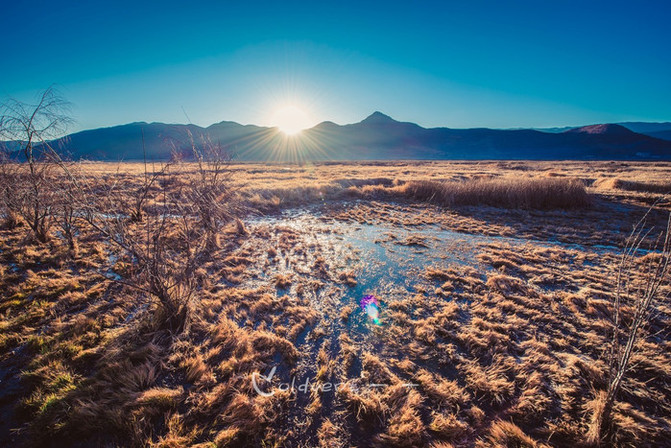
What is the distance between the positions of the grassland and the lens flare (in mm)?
180

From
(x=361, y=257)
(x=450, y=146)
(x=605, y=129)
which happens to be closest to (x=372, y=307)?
(x=361, y=257)

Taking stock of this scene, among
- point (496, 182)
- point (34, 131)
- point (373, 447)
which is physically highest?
point (34, 131)

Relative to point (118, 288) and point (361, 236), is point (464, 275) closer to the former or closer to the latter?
point (361, 236)

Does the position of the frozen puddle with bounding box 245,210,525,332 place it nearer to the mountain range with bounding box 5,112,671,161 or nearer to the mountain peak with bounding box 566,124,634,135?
the mountain range with bounding box 5,112,671,161

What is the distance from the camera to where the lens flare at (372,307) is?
16.9ft

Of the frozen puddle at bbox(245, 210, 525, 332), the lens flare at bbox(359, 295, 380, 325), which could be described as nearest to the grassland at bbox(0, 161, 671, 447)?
the frozen puddle at bbox(245, 210, 525, 332)

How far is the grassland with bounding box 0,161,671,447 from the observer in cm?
295

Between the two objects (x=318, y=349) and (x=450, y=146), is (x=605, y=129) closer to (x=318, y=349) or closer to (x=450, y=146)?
(x=450, y=146)

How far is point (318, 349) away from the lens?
4320 mm

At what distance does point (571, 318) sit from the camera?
494 cm

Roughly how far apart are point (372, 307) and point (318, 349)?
1.74m

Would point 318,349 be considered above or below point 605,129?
below

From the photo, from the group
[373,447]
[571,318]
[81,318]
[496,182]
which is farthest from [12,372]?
[496,182]

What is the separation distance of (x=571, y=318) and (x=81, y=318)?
32.4 feet
